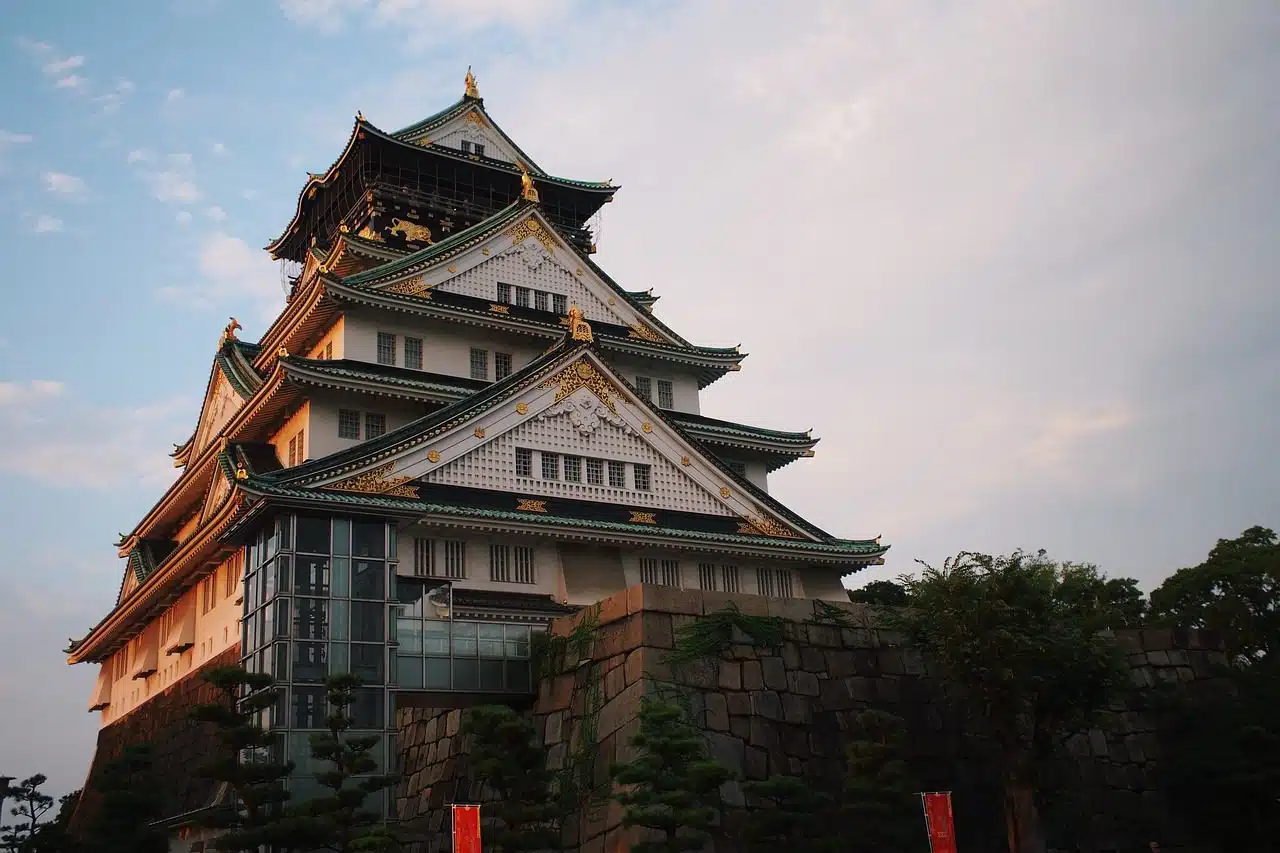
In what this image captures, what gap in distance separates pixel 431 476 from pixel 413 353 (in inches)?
292

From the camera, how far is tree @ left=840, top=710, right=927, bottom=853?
21.1 m

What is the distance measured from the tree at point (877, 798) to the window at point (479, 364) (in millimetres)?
17725

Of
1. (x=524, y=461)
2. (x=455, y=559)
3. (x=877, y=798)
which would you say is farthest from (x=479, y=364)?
(x=877, y=798)

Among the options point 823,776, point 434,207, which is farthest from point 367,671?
point 434,207

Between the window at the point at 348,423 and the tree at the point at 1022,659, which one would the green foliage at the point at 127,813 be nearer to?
the window at the point at 348,423

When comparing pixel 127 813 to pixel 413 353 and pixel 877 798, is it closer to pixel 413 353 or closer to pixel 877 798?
pixel 413 353

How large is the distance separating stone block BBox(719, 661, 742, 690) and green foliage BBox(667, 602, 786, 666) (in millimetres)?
284

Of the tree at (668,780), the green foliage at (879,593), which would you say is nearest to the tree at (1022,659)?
the tree at (668,780)

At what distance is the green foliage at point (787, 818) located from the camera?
20.8 m

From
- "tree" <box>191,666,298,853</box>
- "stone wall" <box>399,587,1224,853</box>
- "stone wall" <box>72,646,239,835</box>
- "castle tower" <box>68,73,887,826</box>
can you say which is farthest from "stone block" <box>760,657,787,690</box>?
"stone wall" <box>72,646,239,835</box>

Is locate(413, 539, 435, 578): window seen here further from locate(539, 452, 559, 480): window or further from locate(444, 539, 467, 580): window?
locate(539, 452, 559, 480): window

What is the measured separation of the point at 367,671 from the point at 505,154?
2646 centimetres

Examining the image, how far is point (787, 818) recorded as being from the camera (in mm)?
20750

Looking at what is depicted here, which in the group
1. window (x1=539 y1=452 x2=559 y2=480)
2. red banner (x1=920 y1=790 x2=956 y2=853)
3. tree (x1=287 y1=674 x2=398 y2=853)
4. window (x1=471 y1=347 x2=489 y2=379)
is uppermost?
window (x1=471 y1=347 x2=489 y2=379)
